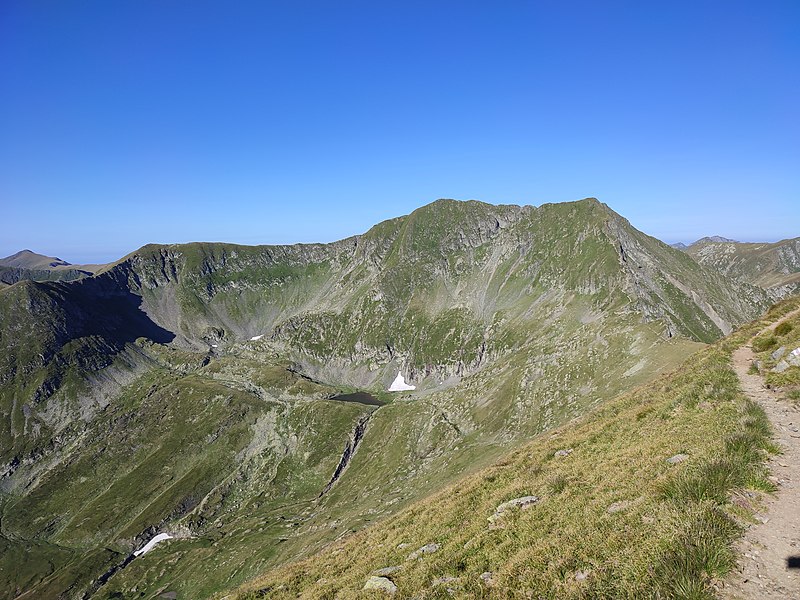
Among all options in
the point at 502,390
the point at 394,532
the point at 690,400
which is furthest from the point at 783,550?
the point at 502,390

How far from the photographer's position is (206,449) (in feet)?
643

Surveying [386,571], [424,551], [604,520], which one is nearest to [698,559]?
[604,520]

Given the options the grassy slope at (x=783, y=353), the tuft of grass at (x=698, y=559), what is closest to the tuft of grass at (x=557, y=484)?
the tuft of grass at (x=698, y=559)

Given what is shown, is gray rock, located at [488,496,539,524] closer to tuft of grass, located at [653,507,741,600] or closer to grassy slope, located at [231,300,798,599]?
grassy slope, located at [231,300,798,599]

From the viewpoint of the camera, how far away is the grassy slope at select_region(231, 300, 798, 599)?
10.9 m

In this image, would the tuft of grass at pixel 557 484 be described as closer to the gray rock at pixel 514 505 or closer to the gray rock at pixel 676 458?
the gray rock at pixel 514 505

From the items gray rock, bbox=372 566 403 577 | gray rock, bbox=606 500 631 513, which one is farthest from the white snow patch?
gray rock, bbox=606 500 631 513

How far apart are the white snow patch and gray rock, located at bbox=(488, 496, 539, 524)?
178m

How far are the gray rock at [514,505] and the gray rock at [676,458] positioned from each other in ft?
20.6

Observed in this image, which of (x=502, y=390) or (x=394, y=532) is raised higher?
(x=394, y=532)

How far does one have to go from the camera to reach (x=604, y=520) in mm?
14500

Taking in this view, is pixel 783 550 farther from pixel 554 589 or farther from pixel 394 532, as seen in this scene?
pixel 394 532

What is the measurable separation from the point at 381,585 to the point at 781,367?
27.7 m

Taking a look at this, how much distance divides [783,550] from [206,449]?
221897 millimetres
